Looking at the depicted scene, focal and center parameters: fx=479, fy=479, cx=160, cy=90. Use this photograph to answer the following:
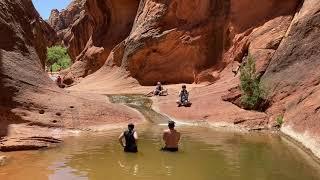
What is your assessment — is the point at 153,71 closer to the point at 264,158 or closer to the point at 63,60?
the point at 264,158

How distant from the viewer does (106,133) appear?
18.5 metres

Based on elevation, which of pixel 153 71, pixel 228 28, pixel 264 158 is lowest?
pixel 264 158

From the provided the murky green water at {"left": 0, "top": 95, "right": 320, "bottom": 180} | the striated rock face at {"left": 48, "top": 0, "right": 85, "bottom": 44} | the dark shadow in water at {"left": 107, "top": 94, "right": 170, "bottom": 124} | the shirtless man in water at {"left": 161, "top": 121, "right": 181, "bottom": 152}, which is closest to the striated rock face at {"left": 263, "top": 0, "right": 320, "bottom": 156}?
the murky green water at {"left": 0, "top": 95, "right": 320, "bottom": 180}

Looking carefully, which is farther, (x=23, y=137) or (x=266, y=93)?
(x=266, y=93)

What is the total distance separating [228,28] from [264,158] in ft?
64.3

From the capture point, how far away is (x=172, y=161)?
1313 centimetres

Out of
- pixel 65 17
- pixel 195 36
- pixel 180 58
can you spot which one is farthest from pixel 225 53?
pixel 65 17

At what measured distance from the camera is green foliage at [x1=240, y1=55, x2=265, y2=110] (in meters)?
21.2

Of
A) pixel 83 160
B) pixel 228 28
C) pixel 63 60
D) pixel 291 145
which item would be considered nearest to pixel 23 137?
pixel 83 160

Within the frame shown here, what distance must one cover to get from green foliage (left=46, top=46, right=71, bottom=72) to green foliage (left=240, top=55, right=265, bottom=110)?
57974mm

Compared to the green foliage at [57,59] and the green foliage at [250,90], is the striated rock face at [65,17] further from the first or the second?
the green foliage at [250,90]

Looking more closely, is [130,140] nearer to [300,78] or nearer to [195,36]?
[300,78]

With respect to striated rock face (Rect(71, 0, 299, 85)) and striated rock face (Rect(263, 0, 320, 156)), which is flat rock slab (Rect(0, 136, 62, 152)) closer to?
striated rock face (Rect(263, 0, 320, 156))

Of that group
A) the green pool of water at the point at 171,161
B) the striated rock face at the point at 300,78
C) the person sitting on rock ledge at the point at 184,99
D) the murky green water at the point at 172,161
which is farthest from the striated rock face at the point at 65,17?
the green pool of water at the point at 171,161
